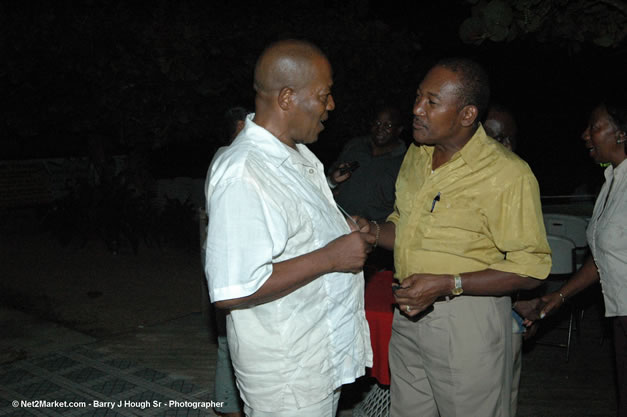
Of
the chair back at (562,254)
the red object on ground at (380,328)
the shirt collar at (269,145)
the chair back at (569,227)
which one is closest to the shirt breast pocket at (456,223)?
the shirt collar at (269,145)

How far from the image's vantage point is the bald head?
223 centimetres

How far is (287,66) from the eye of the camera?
7.31ft

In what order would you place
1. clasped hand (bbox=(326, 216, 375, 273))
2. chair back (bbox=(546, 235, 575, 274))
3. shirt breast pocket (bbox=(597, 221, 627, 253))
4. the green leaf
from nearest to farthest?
clasped hand (bbox=(326, 216, 375, 273)), shirt breast pocket (bbox=(597, 221, 627, 253)), the green leaf, chair back (bbox=(546, 235, 575, 274))

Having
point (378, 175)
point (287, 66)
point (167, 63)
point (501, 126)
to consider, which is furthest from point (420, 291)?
point (167, 63)

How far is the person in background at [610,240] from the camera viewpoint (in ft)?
10.6

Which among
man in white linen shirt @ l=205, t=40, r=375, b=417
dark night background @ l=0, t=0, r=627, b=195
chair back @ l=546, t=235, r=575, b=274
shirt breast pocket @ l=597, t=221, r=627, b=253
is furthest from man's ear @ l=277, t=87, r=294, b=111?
dark night background @ l=0, t=0, r=627, b=195

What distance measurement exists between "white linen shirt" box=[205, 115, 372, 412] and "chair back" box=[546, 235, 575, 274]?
355 cm

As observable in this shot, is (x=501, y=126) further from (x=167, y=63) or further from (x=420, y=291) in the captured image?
(x=167, y=63)

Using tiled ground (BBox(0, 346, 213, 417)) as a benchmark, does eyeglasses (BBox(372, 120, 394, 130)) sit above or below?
above

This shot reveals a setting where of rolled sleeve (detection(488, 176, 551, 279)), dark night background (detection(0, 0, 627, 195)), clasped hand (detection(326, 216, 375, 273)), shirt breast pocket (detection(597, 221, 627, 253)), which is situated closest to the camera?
clasped hand (detection(326, 216, 375, 273))

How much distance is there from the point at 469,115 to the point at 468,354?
1.00 metres

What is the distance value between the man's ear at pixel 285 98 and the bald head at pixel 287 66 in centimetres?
1

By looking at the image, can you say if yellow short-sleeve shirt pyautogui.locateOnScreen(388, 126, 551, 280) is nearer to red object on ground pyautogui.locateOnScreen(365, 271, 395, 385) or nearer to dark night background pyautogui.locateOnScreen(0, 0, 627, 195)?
red object on ground pyautogui.locateOnScreen(365, 271, 395, 385)

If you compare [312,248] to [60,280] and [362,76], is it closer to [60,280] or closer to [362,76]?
[60,280]
